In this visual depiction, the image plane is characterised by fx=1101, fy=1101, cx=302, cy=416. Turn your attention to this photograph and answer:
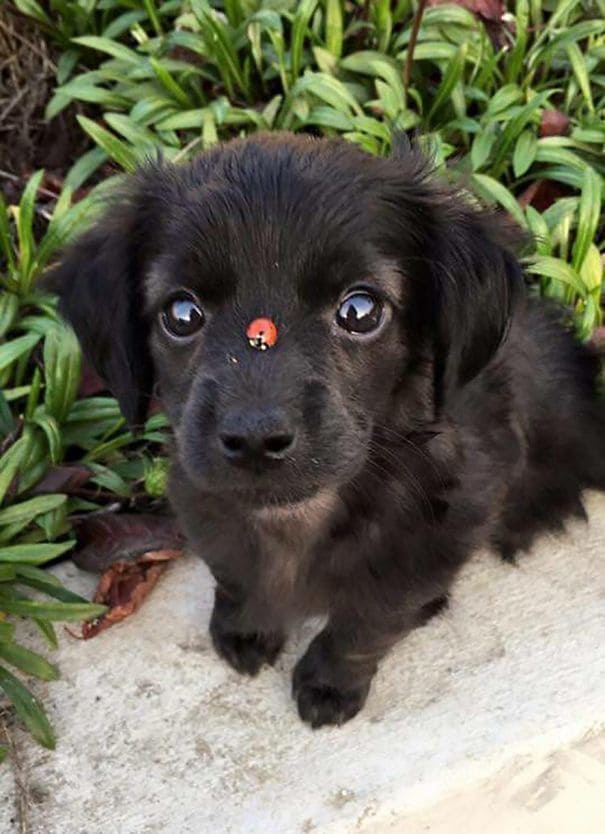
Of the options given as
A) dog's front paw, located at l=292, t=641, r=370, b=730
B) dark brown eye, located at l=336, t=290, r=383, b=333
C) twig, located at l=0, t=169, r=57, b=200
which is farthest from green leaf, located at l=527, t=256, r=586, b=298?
twig, located at l=0, t=169, r=57, b=200

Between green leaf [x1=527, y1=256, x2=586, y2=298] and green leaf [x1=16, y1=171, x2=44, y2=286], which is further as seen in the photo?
green leaf [x1=16, y1=171, x2=44, y2=286]

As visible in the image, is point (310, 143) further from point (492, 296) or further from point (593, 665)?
point (593, 665)

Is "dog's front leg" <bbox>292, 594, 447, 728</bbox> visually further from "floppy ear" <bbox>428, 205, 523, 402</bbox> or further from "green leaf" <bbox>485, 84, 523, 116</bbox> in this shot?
"green leaf" <bbox>485, 84, 523, 116</bbox>

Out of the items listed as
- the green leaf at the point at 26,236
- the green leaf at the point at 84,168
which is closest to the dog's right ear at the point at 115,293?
the green leaf at the point at 26,236

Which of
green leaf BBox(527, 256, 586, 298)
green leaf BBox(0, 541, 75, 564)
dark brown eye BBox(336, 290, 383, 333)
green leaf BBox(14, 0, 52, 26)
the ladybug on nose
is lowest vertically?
green leaf BBox(0, 541, 75, 564)

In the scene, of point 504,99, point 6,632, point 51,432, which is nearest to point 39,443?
point 51,432
